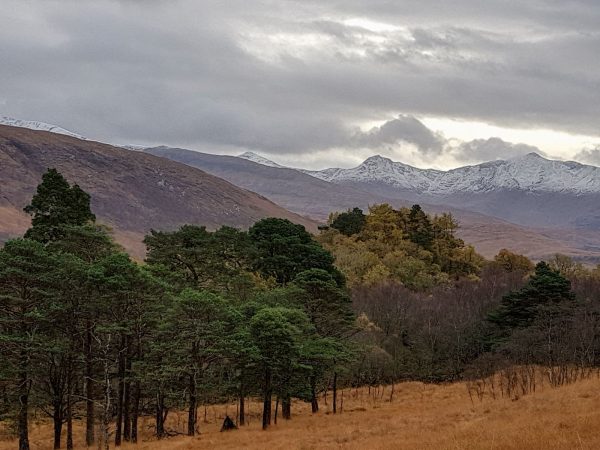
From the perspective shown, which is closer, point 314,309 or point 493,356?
point 314,309

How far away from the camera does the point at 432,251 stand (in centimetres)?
10394

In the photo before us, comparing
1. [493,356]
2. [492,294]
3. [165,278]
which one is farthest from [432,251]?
[165,278]

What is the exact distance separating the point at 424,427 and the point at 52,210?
33.9 meters

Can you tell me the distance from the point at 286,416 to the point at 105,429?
68.4 feet

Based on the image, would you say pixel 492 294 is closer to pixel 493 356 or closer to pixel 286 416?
pixel 493 356

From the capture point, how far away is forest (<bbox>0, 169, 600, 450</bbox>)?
33656 mm

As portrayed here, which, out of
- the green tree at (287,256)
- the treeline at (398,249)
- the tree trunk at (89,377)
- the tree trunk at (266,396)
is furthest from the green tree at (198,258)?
the treeline at (398,249)

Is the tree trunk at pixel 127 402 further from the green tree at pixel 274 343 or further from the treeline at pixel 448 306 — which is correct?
the treeline at pixel 448 306

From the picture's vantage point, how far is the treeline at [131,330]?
108 feet

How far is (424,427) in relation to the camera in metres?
29.6

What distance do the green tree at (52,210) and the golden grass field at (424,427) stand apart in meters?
14.4

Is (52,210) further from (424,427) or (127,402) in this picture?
(424,427)

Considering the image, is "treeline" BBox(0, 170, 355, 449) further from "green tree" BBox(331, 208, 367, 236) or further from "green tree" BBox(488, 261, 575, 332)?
"green tree" BBox(331, 208, 367, 236)

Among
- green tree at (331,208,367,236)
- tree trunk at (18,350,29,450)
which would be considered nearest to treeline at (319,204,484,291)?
green tree at (331,208,367,236)
